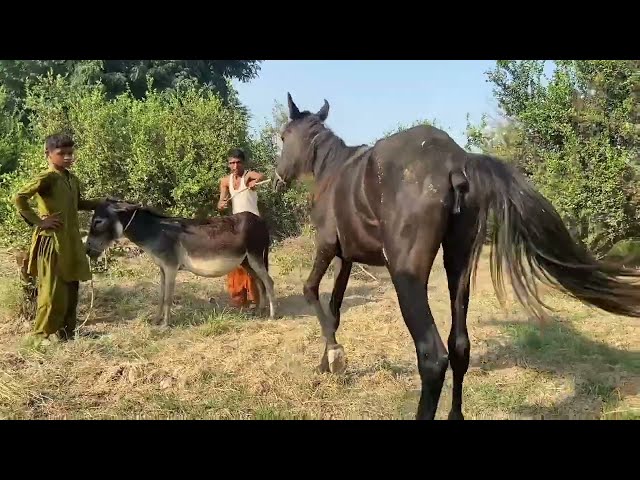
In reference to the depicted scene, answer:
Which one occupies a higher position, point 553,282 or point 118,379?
point 553,282

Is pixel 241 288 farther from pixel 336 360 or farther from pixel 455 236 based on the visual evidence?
pixel 455 236

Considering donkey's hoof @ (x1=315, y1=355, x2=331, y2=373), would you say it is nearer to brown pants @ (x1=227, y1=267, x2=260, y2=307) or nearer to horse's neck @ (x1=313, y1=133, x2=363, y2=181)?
horse's neck @ (x1=313, y1=133, x2=363, y2=181)

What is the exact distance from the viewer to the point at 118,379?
449 cm

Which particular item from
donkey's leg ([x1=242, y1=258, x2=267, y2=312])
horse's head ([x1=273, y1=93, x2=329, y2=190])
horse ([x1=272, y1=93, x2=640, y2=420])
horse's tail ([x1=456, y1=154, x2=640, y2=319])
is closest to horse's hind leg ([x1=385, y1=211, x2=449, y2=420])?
horse ([x1=272, y1=93, x2=640, y2=420])

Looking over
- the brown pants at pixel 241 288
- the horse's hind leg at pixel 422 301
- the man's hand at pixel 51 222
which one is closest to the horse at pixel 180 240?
the brown pants at pixel 241 288

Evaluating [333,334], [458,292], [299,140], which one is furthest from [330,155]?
[458,292]

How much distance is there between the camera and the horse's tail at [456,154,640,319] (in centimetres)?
334

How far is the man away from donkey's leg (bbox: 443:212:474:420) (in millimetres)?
3826

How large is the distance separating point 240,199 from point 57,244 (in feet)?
7.83

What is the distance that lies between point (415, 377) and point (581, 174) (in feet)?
21.6

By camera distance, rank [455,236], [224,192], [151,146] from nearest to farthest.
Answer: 1. [455,236]
2. [224,192]
3. [151,146]

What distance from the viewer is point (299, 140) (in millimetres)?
5039

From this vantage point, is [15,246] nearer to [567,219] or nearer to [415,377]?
[415,377]
